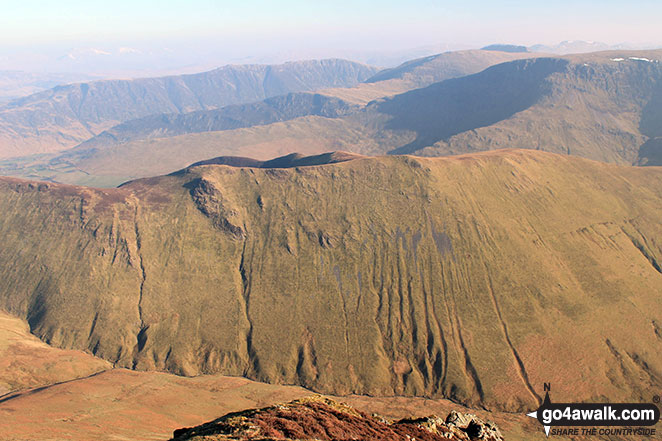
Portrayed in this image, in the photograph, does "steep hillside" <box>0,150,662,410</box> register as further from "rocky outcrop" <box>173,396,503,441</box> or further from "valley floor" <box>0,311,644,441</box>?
"rocky outcrop" <box>173,396,503,441</box>

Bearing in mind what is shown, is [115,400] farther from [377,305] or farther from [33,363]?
[377,305]

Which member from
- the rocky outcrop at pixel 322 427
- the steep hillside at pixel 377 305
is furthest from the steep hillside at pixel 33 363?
the rocky outcrop at pixel 322 427

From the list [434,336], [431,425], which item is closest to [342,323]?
[434,336]

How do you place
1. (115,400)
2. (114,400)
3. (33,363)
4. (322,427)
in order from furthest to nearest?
(33,363), (115,400), (114,400), (322,427)

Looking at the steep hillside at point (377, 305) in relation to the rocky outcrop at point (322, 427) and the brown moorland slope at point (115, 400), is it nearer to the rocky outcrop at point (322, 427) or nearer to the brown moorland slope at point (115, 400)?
A: the brown moorland slope at point (115, 400)

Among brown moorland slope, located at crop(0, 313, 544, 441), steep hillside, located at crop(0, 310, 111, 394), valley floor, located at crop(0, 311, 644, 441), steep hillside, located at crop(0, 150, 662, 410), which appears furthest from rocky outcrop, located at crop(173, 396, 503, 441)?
steep hillside, located at crop(0, 310, 111, 394)

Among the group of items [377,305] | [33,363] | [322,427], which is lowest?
[33,363]

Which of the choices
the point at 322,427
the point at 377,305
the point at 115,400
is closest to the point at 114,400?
the point at 115,400

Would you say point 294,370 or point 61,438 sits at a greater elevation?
point 61,438

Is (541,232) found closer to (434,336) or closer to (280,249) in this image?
(434,336)
